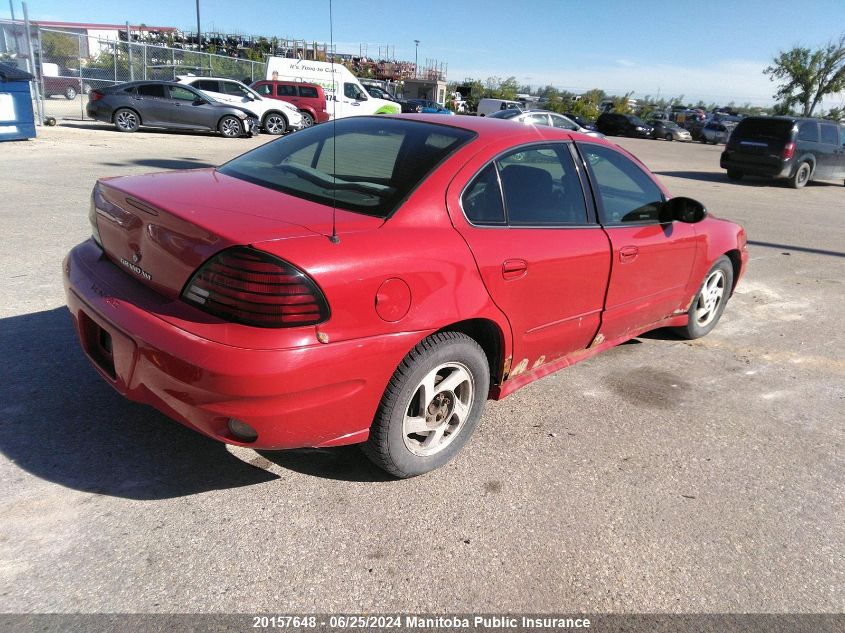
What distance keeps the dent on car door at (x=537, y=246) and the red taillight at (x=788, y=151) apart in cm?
1502

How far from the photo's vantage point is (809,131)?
53.3 feet

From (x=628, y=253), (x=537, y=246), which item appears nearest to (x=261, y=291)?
(x=537, y=246)

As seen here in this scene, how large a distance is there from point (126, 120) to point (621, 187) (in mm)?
17316

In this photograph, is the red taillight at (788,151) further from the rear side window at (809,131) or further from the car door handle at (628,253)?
the car door handle at (628,253)

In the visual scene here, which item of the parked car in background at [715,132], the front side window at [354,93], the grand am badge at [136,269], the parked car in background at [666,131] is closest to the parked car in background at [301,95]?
the front side window at [354,93]

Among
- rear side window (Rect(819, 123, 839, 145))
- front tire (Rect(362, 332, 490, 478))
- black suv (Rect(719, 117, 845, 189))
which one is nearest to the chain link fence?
black suv (Rect(719, 117, 845, 189))

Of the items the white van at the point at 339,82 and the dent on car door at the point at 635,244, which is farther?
the white van at the point at 339,82

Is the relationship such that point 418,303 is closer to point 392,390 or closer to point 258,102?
point 392,390

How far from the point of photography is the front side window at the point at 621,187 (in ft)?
12.0

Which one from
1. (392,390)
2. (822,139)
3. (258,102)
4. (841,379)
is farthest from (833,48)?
(392,390)

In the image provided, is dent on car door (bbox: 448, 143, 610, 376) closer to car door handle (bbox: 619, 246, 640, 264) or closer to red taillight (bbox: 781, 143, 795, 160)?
car door handle (bbox: 619, 246, 640, 264)

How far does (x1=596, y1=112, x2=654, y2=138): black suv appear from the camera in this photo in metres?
40.5

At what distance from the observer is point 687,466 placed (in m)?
3.20

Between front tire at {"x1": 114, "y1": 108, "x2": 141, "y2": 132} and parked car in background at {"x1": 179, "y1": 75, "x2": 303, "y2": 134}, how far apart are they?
7.20 ft
